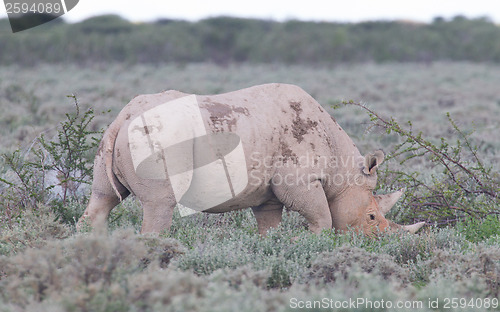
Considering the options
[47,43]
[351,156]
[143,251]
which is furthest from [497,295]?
[47,43]

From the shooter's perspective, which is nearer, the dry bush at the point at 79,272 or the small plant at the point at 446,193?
the dry bush at the point at 79,272

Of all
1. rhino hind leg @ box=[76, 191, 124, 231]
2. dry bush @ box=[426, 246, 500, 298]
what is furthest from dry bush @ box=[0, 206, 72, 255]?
dry bush @ box=[426, 246, 500, 298]

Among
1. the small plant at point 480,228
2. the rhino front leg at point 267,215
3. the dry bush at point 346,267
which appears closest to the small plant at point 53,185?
the rhino front leg at point 267,215

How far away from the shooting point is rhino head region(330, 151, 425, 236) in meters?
5.95

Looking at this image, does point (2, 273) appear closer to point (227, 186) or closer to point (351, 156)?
point (227, 186)

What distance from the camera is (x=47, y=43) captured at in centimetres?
3212

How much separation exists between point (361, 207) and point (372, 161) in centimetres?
51

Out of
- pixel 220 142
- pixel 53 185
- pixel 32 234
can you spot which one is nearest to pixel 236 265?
pixel 220 142

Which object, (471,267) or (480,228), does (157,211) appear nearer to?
(471,267)

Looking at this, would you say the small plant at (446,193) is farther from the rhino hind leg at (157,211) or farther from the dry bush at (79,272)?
the dry bush at (79,272)

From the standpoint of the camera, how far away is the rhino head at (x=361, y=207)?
595 centimetres

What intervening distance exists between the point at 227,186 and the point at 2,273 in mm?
2055

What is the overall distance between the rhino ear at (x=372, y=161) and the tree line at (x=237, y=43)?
2643 cm

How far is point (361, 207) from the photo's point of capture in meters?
5.98
